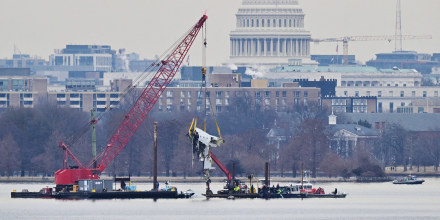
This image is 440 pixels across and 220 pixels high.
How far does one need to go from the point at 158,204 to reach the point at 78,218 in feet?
62.4

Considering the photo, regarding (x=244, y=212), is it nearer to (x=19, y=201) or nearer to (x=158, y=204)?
(x=158, y=204)

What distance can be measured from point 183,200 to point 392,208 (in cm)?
1969

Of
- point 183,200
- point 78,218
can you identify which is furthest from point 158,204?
point 78,218

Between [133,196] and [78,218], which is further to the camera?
[133,196]

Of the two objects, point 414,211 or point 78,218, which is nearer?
point 78,218

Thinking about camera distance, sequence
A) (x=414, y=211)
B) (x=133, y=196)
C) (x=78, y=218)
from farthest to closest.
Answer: (x=133, y=196), (x=414, y=211), (x=78, y=218)

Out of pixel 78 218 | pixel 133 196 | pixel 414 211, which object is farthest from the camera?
pixel 133 196

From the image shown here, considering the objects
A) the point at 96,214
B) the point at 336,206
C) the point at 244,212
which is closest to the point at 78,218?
the point at 96,214

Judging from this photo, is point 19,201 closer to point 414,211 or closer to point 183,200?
point 183,200

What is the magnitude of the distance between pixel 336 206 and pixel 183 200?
14.6 metres

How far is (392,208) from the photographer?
189 meters

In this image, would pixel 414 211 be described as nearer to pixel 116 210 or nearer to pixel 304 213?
pixel 304 213

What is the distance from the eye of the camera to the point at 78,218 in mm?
172750

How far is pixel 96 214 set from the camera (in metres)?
177
